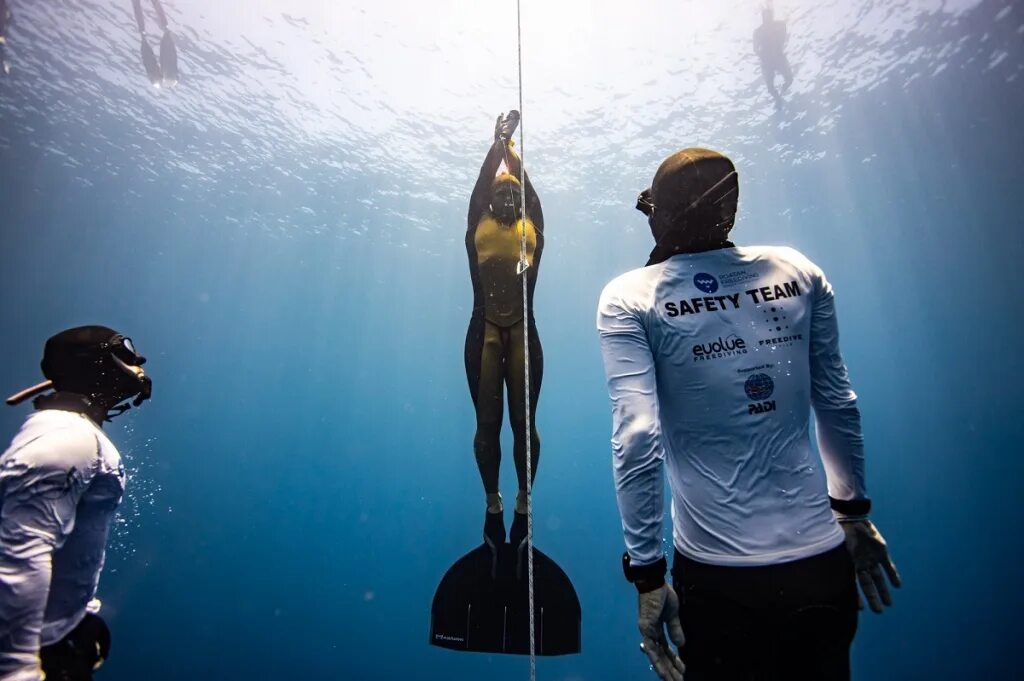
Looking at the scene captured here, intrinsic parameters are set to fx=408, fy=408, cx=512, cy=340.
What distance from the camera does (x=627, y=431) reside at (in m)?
1.43

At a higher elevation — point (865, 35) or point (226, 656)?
point (865, 35)

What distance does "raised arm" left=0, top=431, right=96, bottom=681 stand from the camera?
1740mm

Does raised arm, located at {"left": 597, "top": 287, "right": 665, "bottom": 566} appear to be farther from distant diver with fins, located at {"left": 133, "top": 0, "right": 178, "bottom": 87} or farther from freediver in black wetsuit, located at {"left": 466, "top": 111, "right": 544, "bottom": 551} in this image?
distant diver with fins, located at {"left": 133, "top": 0, "right": 178, "bottom": 87}

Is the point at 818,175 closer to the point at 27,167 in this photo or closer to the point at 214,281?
the point at 27,167

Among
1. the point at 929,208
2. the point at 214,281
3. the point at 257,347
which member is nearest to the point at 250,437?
the point at 257,347

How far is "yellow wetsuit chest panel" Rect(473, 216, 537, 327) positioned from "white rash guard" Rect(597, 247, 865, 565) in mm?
2863

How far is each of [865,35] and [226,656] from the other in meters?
46.4

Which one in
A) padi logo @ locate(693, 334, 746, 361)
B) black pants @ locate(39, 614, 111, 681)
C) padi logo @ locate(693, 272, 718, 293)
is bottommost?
black pants @ locate(39, 614, 111, 681)

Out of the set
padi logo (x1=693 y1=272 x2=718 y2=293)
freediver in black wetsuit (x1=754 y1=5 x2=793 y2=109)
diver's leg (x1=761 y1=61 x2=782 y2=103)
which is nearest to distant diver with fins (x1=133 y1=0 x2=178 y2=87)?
padi logo (x1=693 y1=272 x2=718 y2=293)

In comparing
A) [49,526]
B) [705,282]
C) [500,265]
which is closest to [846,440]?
[705,282]

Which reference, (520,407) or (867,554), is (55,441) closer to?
(520,407)

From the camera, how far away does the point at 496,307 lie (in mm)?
4547

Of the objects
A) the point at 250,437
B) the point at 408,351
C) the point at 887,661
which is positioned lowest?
the point at 887,661

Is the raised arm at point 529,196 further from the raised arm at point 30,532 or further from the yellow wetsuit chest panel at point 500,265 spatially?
the raised arm at point 30,532
